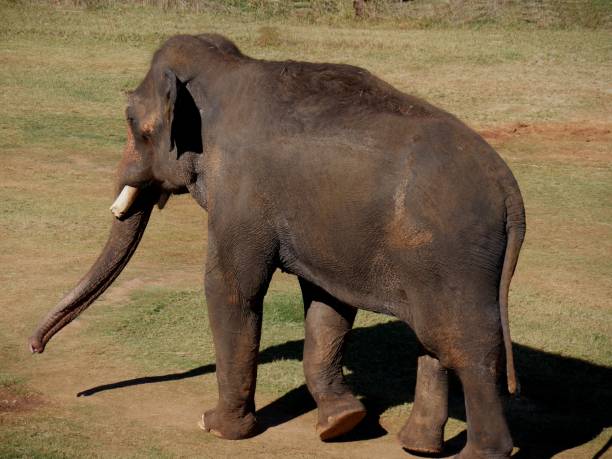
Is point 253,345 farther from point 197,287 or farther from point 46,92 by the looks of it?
point 46,92

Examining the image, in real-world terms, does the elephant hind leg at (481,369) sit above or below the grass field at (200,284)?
above

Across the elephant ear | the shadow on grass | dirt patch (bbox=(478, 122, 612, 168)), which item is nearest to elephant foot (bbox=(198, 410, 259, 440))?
the shadow on grass

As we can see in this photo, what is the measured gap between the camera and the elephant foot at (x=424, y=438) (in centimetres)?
779

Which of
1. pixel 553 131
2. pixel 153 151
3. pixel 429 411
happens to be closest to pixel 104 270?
pixel 153 151

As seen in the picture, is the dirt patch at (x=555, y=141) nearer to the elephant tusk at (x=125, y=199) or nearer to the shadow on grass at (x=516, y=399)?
the shadow on grass at (x=516, y=399)

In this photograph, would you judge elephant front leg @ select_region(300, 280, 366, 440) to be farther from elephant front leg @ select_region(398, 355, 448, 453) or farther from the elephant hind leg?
the elephant hind leg

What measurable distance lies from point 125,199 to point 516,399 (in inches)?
121

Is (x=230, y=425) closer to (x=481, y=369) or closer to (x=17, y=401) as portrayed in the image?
(x=17, y=401)

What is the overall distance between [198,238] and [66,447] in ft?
16.7

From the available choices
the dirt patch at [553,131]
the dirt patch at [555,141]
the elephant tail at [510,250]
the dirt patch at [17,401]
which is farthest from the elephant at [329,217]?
the dirt patch at [553,131]

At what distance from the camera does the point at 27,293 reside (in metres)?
10.7

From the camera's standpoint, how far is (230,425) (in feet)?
26.1

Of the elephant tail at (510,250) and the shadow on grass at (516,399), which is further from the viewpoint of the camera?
the shadow on grass at (516,399)

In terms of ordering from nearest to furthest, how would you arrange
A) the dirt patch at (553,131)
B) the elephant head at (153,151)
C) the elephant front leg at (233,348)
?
the elephant front leg at (233,348)
the elephant head at (153,151)
the dirt patch at (553,131)
